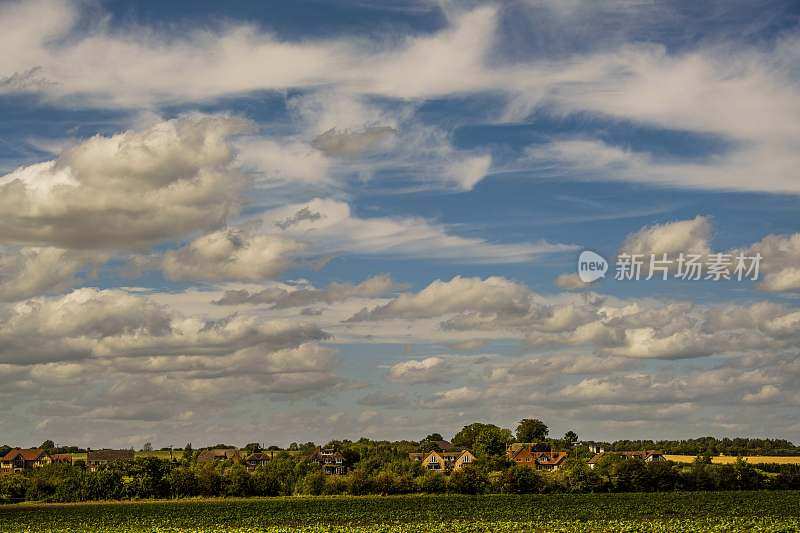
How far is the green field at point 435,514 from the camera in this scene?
3022 inches

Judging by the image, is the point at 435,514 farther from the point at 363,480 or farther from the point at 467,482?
the point at 363,480

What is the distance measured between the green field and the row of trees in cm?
816

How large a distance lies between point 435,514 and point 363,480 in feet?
128

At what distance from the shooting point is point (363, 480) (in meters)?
131

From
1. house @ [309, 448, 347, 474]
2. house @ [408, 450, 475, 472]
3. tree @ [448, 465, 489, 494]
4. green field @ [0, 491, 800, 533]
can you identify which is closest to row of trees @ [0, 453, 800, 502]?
tree @ [448, 465, 489, 494]

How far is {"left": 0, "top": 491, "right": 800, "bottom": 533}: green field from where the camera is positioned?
76.8m

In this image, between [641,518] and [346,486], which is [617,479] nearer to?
[346,486]

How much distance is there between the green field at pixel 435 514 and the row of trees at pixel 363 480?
8162mm

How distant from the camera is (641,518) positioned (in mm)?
88375

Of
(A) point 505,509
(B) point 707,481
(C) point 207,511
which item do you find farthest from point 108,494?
(B) point 707,481

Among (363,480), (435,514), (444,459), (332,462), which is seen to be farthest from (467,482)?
(332,462)

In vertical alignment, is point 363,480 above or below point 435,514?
above

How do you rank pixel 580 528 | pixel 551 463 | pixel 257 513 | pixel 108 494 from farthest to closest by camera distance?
pixel 551 463 → pixel 108 494 → pixel 257 513 → pixel 580 528

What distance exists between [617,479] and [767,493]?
2011 cm
